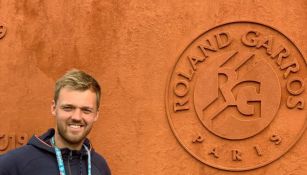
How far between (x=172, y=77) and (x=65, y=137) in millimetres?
2177

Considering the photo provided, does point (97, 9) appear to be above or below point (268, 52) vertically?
above

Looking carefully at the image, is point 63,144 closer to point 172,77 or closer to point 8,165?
point 8,165

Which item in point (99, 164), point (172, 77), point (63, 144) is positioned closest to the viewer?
point (63, 144)

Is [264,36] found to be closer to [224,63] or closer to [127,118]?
[224,63]

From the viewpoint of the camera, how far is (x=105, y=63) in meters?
4.87

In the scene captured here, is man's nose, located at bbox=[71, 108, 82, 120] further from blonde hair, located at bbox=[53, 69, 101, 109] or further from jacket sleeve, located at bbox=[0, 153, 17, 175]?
jacket sleeve, located at bbox=[0, 153, 17, 175]

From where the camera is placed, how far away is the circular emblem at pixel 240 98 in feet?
15.1

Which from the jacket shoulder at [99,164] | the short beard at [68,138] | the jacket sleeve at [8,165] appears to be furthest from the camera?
the jacket shoulder at [99,164]

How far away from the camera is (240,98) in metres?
4.64

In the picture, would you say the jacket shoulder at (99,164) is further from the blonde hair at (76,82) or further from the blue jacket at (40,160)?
the blonde hair at (76,82)

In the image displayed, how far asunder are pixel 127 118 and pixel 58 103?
2.09 meters

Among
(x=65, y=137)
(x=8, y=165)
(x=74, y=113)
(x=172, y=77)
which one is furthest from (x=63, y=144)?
(x=172, y=77)

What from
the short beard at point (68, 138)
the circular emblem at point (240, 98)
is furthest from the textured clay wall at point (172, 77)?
the short beard at point (68, 138)

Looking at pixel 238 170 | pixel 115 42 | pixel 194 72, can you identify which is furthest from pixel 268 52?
pixel 115 42
